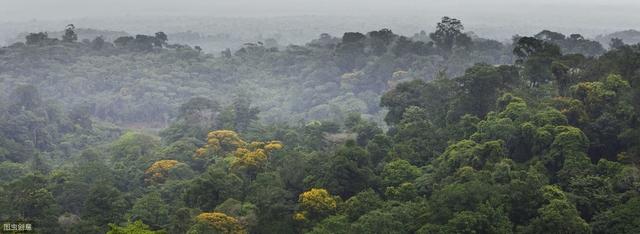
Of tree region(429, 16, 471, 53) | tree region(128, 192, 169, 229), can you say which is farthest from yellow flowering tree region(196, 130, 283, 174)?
tree region(429, 16, 471, 53)

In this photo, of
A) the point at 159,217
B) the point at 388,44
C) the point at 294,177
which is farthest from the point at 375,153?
the point at 388,44

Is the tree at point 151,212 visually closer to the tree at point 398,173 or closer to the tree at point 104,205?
the tree at point 104,205

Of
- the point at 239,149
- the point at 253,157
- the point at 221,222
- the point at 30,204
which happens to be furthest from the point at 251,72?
the point at 221,222

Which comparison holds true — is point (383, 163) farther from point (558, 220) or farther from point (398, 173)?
point (558, 220)

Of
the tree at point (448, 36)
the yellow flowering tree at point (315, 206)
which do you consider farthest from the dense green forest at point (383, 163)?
the tree at point (448, 36)

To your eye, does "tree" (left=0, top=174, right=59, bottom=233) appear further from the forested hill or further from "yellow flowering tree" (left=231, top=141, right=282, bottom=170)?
the forested hill

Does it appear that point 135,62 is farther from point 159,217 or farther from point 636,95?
point 636,95
